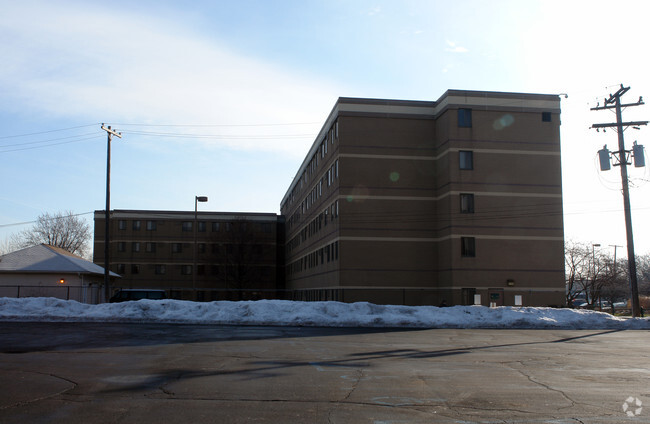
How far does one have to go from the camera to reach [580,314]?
96.6 feet

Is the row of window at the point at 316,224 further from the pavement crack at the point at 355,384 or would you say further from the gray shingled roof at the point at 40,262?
the pavement crack at the point at 355,384

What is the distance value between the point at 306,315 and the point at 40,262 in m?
24.7

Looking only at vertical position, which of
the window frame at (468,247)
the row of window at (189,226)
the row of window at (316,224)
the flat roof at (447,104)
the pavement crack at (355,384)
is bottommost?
the pavement crack at (355,384)

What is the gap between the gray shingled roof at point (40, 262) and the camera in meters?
41.4

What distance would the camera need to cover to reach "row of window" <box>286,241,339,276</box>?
4500 centimetres

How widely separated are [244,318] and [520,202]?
23.1 m

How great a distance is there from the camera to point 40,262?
4231 centimetres

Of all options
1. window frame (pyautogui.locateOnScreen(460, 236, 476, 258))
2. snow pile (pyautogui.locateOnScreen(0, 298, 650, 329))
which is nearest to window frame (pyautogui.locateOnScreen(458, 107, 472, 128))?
window frame (pyautogui.locateOnScreen(460, 236, 476, 258))

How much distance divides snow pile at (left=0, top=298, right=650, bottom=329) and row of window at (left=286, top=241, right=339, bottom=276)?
15142 millimetres

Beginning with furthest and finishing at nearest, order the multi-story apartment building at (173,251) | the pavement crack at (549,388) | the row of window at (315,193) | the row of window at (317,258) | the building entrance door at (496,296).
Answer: the multi-story apartment building at (173,251), the row of window at (315,193), the row of window at (317,258), the building entrance door at (496,296), the pavement crack at (549,388)

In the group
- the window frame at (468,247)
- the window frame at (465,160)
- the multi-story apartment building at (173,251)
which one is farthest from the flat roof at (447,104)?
the multi-story apartment building at (173,251)

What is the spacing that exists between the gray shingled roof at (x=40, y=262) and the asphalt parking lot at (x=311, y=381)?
25.7 metres

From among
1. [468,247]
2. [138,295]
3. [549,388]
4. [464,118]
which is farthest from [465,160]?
[549,388]

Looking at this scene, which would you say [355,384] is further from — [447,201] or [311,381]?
[447,201]
